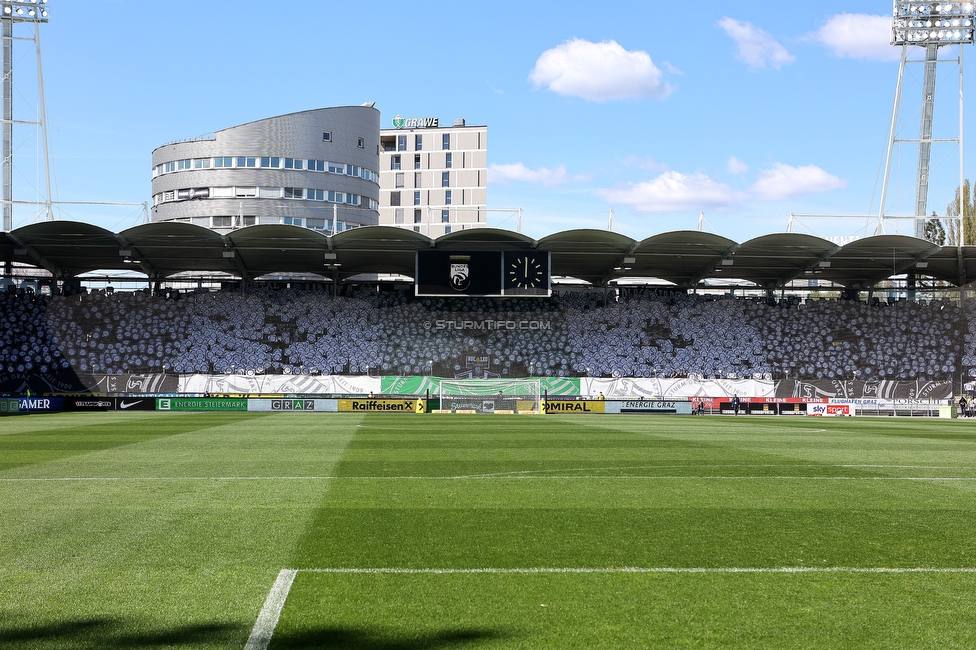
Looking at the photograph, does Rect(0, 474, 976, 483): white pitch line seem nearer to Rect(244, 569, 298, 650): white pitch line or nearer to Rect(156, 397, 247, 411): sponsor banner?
Rect(244, 569, 298, 650): white pitch line

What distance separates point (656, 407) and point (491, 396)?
8.90 m

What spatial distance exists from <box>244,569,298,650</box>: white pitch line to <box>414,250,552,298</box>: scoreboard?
39471 mm

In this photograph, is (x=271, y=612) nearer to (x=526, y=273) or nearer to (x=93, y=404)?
(x=93, y=404)

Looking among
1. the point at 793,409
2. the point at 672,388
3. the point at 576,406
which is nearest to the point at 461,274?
the point at 576,406

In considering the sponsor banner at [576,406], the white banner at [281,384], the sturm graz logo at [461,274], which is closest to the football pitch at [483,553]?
the sponsor banner at [576,406]

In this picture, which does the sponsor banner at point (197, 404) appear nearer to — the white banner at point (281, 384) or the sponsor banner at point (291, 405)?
the sponsor banner at point (291, 405)

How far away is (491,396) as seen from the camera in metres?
42.8

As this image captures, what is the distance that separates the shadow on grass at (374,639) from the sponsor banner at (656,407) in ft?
127

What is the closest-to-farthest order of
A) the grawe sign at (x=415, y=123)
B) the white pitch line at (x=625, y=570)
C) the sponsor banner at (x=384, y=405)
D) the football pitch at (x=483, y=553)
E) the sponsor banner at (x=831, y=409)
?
1. the football pitch at (x=483, y=553)
2. the white pitch line at (x=625, y=570)
3. the sponsor banner at (x=384, y=405)
4. the sponsor banner at (x=831, y=409)
5. the grawe sign at (x=415, y=123)

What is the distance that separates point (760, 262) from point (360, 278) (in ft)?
88.6

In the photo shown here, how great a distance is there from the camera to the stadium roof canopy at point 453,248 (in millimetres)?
45812

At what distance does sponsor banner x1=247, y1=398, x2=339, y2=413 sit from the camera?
41.1 metres

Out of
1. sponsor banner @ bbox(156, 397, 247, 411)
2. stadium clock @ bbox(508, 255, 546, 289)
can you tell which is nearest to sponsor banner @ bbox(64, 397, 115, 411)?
sponsor banner @ bbox(156, 397, 247, 411)

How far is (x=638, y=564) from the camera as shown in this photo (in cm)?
751
